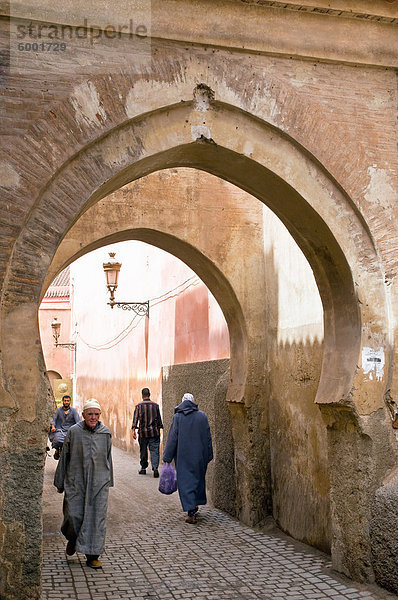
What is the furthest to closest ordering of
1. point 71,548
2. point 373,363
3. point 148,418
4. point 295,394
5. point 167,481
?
point 148,418 < point 167,481 < point 295,394 < point 71,548 < point 373,363

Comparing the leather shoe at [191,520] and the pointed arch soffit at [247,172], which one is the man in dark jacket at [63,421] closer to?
the leather shoe at [191,520]

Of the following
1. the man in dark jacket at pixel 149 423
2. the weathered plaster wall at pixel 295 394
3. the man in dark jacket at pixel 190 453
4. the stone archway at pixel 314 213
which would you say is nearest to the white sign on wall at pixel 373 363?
the stone archway at pixel 314 213

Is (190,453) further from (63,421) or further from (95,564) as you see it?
(63,421)

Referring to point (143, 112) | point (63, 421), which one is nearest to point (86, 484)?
point (143, 112)

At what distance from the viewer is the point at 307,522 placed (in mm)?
6273

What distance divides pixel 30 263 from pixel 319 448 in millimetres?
3273

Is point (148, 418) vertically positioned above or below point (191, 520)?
above

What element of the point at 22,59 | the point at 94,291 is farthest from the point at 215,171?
the point at 94,291

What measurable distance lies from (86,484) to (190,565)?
3.56 feet

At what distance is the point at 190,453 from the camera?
24.7ft

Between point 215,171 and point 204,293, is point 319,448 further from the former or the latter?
point 204,293

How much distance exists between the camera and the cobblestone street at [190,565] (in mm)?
4777

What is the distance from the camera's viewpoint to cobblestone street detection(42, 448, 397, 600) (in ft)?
15.7

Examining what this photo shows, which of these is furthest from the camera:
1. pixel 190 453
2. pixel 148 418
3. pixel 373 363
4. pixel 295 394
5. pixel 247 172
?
pixel 148 418
